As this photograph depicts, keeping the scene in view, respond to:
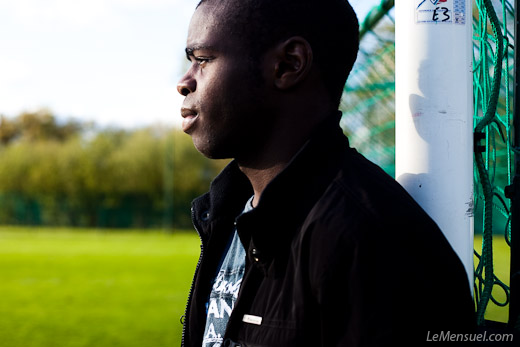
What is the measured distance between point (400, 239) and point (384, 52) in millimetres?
2597

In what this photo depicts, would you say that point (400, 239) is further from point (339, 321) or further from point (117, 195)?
point (117, 195)

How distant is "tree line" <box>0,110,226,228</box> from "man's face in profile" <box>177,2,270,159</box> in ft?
113

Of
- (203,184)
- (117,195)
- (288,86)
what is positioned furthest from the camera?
(203,184)

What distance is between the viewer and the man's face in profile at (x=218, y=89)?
4.48 ft

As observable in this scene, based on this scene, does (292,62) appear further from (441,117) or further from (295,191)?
(441,117)

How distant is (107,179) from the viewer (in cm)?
4497

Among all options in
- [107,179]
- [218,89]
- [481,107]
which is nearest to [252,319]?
[218,89]

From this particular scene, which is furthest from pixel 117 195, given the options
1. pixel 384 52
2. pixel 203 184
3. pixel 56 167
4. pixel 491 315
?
pixel 384 52

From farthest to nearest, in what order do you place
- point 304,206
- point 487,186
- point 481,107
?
point 481,107
point 487,186
point 304,206

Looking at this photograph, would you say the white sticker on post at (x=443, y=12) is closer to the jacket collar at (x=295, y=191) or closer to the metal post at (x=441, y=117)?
the metal post at (x=441, y=117)

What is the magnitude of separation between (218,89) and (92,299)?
8611 millimetres

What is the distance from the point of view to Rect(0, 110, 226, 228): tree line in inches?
1438

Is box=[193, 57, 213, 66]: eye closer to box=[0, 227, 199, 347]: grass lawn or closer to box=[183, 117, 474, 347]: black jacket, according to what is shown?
box=[183, 117, 474, 347]: black jacket

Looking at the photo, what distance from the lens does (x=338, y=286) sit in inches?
43.0
